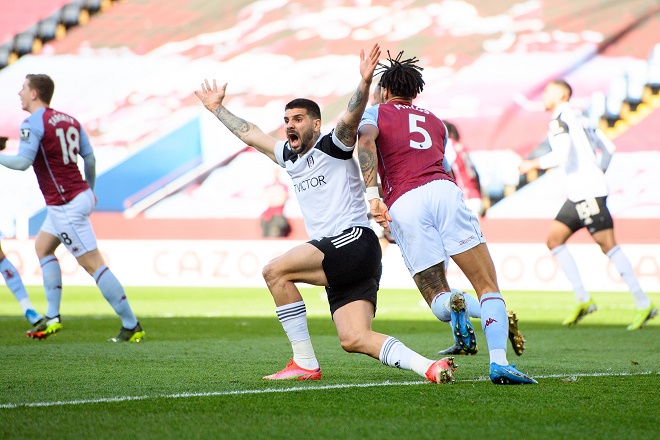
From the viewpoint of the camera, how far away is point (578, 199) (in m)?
11.1

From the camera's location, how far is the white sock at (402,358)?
18.6 feet

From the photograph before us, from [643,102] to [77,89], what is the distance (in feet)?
40.9

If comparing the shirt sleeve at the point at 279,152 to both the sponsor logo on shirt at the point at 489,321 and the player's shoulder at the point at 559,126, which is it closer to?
the sponsor logo on shirt at the point at 489,321

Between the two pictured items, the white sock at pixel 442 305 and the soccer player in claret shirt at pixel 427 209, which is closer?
the soccer player in claret shirt at pixel 427 209

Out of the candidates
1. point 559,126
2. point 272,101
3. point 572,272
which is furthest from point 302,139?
point 272,101

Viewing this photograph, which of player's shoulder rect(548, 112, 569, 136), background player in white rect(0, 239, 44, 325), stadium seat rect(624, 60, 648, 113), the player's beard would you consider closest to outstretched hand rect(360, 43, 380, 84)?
the player's beard

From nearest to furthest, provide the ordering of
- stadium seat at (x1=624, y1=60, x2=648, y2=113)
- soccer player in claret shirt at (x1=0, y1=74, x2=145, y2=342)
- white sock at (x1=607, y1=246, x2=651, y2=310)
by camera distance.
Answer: soccer player in claret shirt at (x1=0, y1=74, x2=145, y2=342) → white sock at (x1=607, y1=246, x2=651, y2=310) → stadium seat at (x1=624, y1=60, x2=648, y2=113)

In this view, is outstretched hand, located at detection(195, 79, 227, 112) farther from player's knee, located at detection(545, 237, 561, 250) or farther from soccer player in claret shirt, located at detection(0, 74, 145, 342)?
player's knee, located at detection(545, 237, 561, 250)

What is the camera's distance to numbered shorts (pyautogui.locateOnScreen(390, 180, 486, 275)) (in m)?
6.07

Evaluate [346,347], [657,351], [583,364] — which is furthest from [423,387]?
[657,351]

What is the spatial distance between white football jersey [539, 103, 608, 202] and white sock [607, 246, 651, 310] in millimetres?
669

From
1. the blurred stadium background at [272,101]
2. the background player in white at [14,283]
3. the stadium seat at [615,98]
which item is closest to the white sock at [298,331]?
the background player in white at [14,283]

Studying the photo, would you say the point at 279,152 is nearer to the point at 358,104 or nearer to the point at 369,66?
the point at 358,104

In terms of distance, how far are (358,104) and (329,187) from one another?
0.59m
